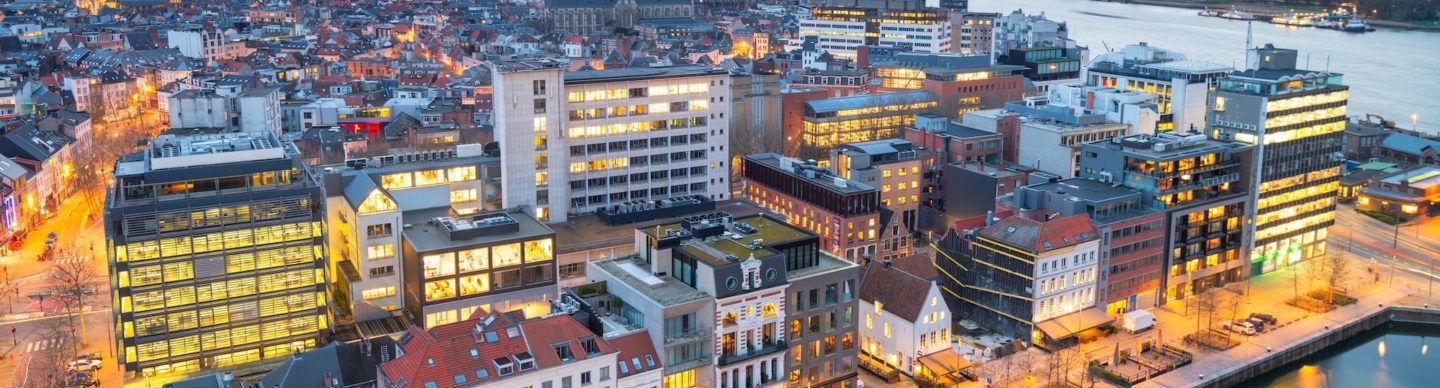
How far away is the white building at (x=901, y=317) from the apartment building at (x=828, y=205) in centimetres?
1007

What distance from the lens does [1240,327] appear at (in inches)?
2462

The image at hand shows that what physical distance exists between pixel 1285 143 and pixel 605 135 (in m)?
39.3

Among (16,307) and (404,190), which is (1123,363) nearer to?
(404,190)

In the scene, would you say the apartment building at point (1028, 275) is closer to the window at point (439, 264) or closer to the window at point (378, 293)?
the window at point (439, 264)

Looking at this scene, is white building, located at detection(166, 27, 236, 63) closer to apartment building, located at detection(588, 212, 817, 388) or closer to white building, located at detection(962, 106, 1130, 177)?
white building, located at detection(962, 106, 1130, 177)

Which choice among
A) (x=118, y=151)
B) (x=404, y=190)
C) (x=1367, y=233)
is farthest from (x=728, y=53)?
(x=404, y=190)

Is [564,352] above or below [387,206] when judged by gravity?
below

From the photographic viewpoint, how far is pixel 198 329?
49.3 metres

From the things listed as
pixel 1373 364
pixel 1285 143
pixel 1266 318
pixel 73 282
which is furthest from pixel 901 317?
pixel 73 282

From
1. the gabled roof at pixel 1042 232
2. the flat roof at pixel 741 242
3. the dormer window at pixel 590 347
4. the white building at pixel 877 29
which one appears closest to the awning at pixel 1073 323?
the gabled roof at pixel 1042 232

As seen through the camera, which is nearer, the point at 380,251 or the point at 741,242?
the point at 741,242

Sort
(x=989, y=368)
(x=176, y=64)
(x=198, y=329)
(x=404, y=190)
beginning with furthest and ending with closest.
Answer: (x=176, y=64) → (x=404, y=190) → (x=989, y=368) → (x=198, y=329)

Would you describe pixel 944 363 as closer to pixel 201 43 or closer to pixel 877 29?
pixel 877 29

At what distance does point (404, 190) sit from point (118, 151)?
4858cm
